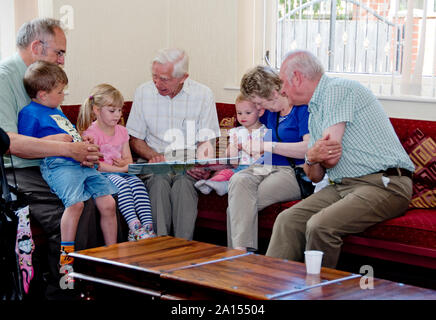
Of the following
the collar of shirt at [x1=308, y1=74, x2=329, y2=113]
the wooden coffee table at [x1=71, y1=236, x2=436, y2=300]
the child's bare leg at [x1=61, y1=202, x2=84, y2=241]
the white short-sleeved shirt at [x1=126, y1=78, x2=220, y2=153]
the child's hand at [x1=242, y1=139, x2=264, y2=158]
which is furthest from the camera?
the white short-sleeved shirt at [x1=126, y1=78, x2=220, y2=153]

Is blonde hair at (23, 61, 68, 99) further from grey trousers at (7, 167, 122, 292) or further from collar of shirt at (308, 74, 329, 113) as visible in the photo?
collar of shirt at (308, 74, 329, 113)

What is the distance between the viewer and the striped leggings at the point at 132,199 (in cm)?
365

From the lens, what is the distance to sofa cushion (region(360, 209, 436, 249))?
3.06 metres

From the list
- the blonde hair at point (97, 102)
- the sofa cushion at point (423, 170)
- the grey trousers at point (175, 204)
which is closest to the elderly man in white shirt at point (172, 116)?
the grey trousers at point (175, 204)

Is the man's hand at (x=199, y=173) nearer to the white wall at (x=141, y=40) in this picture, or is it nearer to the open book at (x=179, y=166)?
the open book at (x=179, y=166)

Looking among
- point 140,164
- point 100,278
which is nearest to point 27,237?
point 100,278

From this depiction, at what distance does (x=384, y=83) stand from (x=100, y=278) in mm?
2545

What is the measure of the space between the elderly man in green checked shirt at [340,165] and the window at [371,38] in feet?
3.39

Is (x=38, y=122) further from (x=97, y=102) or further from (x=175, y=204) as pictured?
(x=175, y=204)

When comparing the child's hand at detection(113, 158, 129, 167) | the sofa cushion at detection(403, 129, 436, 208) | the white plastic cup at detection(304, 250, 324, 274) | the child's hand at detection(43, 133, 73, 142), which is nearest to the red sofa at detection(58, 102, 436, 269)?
the sofa cushion at detection(403, 129, 436, 208)

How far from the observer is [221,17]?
476 centimetres

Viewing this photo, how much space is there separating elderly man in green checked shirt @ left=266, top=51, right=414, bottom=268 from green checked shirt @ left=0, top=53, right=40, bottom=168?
1.38 m

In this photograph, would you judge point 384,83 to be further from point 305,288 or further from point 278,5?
point 305,288
